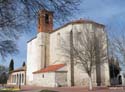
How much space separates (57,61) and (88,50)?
18.2 m

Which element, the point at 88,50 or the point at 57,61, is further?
the point at 57,61

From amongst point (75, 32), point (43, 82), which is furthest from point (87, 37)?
point (43, 82)

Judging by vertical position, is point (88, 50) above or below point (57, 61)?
above

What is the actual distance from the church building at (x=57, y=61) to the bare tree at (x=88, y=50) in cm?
70

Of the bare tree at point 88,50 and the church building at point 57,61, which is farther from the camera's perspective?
the church building at point 57,61

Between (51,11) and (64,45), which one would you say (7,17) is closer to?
(51,11)

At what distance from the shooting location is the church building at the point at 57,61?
55703 mm

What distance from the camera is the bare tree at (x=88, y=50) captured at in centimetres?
4498

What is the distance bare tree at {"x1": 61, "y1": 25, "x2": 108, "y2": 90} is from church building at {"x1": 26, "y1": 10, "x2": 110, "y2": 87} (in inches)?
27.7

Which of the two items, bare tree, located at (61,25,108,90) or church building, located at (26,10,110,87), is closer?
bare tree, located at (61,25,108,90)

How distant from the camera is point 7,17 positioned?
479 inches

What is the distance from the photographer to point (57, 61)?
2494 inches

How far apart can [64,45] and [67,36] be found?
316 centimetres

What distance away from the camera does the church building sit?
5570 cm
